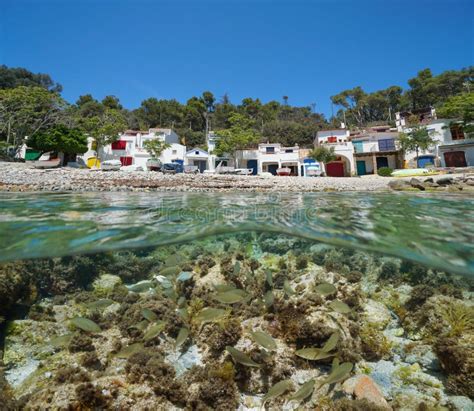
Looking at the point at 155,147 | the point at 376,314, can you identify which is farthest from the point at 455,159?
the point at 376,314

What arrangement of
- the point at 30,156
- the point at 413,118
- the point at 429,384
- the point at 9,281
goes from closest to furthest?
1. the point at 429,384
2. the point at 9,281
3. the point at 30,156
4. the point at 413,118

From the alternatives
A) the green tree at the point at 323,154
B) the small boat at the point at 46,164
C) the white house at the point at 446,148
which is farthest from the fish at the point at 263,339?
the white house at the point at 446,148

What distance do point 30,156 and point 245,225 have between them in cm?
4559

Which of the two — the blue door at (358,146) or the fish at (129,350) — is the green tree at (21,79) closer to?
the blue door at (358,146)

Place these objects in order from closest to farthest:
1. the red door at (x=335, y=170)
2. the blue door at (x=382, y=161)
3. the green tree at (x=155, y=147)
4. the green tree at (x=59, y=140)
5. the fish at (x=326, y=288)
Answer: the fish at (x=326, y=288), the green tree at (x=59, y=140), the green tree at (x=155, y=147), the blue door at (x=382, y=161), the red door at (x=335, y=170)

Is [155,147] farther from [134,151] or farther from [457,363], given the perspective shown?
[457,363]

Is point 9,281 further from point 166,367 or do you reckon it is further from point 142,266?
point 166,367

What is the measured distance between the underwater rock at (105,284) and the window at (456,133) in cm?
A: 4666

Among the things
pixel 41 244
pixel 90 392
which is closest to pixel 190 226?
pixel 41 244

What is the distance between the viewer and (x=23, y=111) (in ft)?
115

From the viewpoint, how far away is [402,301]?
554 centimetres

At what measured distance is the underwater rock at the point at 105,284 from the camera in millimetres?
6020

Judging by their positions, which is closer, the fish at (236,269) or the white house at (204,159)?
the fish at (236,269)

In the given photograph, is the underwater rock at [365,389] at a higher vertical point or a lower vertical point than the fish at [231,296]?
lower
